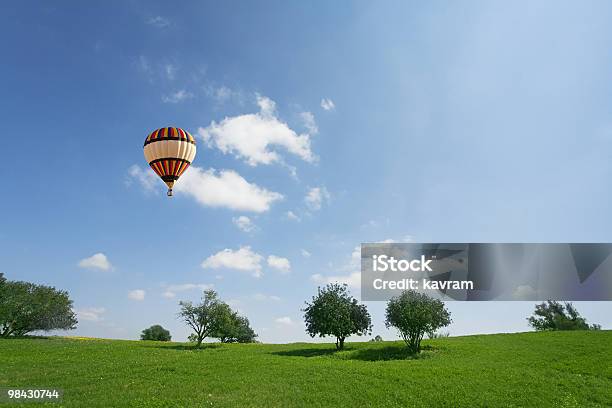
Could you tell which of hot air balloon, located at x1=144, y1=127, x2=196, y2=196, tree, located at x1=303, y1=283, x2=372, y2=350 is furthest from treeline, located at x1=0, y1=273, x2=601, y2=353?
hot air balloon, located at x1=144, y1=127, x2=196, y2=196

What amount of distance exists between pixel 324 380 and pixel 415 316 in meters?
21.2

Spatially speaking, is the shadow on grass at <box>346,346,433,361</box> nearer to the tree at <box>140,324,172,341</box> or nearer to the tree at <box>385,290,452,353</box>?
the tree at <box>385,290,452,353</box>

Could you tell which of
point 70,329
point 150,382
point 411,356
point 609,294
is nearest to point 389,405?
point 150,382

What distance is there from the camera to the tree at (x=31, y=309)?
83062 mm

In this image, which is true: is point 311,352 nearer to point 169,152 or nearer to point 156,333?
point 169,152

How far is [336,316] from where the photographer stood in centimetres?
5509

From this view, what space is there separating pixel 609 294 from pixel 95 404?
6989 cm

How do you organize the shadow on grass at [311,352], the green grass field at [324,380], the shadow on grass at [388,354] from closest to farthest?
the green grass field at [324,380] → the shadow on grass at [388,354] → the shadow on grass at [311,352]

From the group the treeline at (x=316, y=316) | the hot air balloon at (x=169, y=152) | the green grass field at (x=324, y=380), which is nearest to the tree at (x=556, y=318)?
the treeline at (x=316, y=316)

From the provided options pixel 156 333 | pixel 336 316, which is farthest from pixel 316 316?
pixel 156 333

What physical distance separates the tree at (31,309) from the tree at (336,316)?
57037 millimetres

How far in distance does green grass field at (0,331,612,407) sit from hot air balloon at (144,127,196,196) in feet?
51.7

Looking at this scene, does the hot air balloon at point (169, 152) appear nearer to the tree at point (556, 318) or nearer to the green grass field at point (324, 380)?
the green grass field at point (324, 380)

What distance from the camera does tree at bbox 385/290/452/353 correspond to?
48906mm
